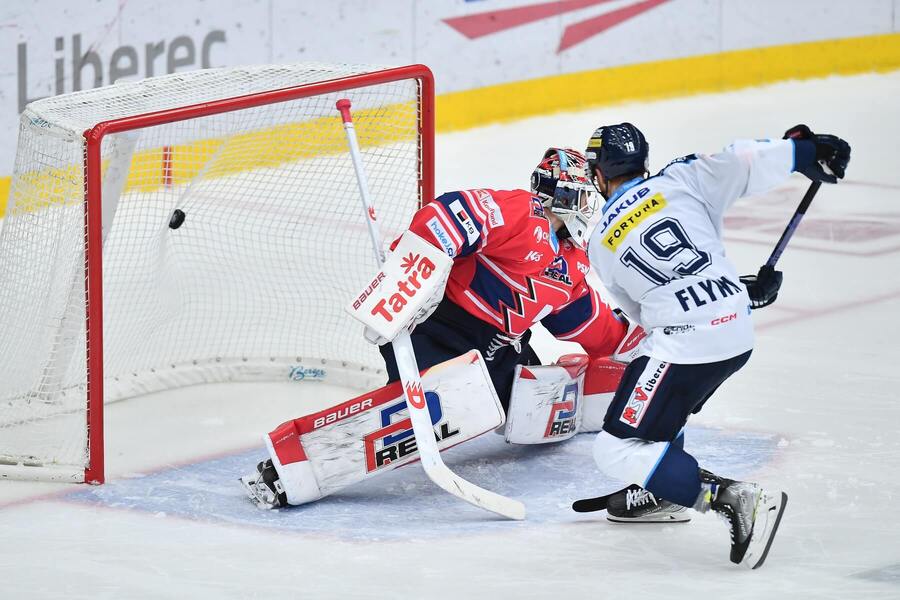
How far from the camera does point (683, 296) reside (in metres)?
3.05

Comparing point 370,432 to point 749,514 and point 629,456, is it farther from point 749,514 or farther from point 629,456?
point 749,514

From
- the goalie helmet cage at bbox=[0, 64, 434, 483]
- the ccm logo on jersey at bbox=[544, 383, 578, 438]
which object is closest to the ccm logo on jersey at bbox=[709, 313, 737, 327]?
the ccm logo on jersey at bbox=[544, 383, 578, 438]

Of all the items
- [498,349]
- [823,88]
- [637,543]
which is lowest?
[637,543]

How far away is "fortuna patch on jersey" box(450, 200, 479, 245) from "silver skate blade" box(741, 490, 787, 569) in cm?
88

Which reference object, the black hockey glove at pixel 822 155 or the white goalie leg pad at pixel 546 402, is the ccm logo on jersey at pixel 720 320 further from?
the white goalie leg pad at pixel 546 402

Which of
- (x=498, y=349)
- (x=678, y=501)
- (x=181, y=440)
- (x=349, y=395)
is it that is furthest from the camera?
(x=349, y=395)

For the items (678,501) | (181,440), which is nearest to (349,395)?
(181,440)

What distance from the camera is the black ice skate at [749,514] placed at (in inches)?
118

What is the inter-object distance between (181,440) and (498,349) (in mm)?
934

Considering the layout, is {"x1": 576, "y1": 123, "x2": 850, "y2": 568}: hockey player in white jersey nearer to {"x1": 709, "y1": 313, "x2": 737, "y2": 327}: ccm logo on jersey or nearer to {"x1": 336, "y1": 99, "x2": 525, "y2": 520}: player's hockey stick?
{"x1": 709, "y1": 313, "x2": 737, "y2": 327}: ccm logo on jersey

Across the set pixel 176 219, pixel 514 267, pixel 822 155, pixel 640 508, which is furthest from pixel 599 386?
pixel 176 219

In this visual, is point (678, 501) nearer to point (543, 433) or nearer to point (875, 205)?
point (543, 433)

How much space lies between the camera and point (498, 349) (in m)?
3.75

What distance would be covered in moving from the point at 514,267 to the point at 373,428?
0.52 meters
